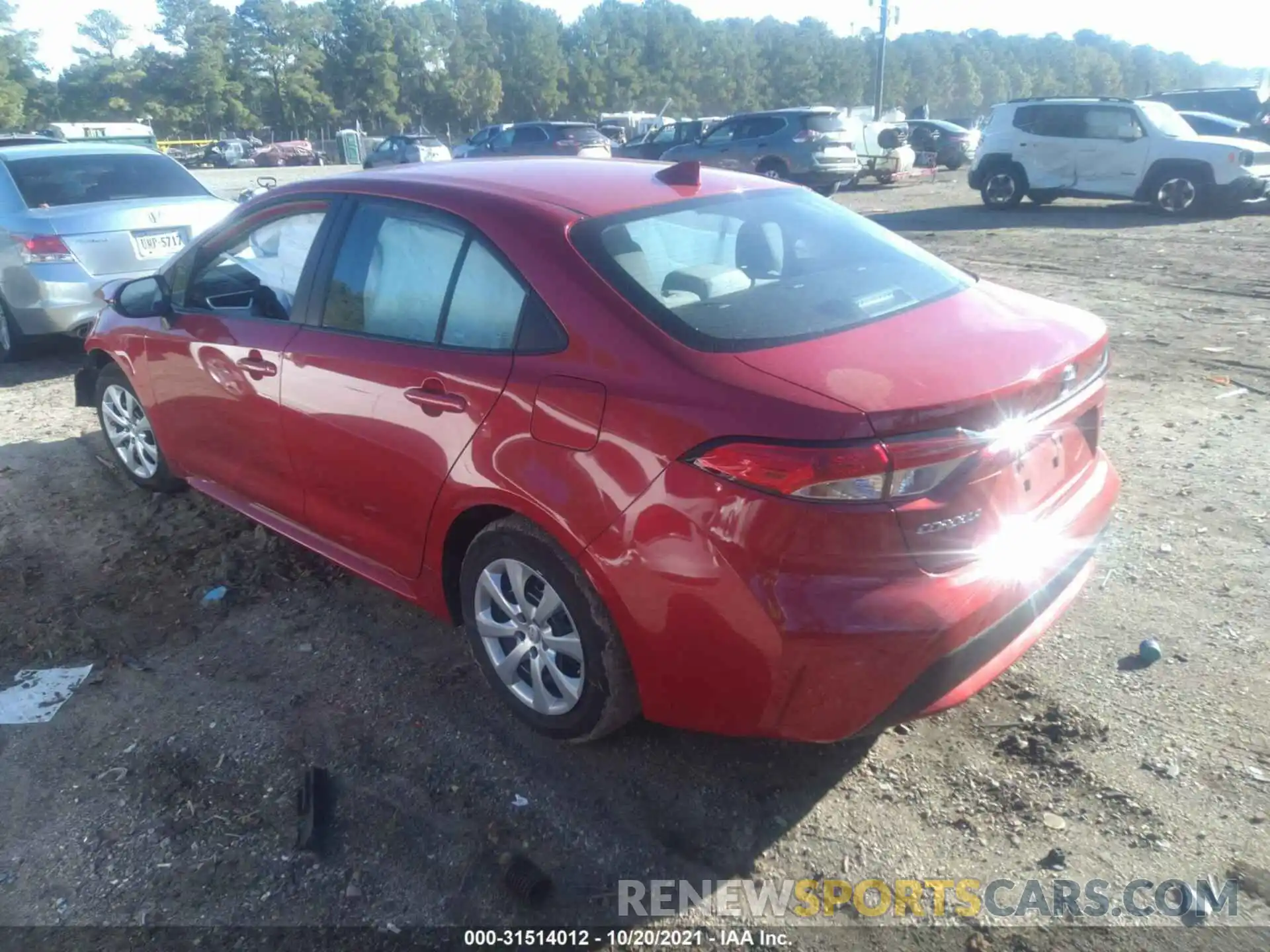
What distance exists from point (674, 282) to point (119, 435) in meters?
3.69

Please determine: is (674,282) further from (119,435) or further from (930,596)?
(119,435)

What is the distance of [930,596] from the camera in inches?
96.8

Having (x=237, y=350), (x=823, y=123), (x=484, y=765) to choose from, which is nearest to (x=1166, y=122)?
(x=823, y=123)

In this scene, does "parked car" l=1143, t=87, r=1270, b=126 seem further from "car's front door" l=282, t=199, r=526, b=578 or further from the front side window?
"car's front door" l=282, t=199, r=526, b=578

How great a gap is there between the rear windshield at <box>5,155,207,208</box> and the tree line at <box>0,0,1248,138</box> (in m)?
62.8

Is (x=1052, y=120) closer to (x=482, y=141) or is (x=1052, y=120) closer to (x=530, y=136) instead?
(x=530, y=136)

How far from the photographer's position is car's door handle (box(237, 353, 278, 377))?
379 cm

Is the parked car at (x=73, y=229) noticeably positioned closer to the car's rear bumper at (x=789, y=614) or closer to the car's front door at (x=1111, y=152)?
the car's rear bumper at (x=789, y=614)

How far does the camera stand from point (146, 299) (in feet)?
14.7

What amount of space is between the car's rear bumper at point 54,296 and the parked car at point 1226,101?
2170cm

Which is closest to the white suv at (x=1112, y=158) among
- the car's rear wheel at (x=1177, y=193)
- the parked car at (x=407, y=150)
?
the car's rear wheel at (x=1177, y=193)

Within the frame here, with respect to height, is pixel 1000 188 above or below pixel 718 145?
below

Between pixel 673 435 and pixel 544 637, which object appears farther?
pixel 544 637

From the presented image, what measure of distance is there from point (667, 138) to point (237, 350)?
22.3 metres
